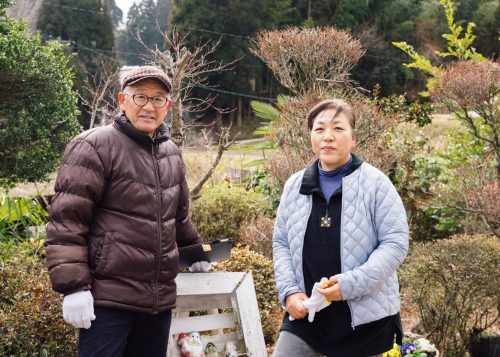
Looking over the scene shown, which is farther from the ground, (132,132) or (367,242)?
(132,132)

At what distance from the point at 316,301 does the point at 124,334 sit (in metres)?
0.78

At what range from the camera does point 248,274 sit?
3143mm

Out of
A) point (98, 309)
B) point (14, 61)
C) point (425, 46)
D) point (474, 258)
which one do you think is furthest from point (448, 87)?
point (425, 46)

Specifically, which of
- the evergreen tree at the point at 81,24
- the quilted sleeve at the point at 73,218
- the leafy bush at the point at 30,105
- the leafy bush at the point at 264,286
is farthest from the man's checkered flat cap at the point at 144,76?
the evergreen tree at the point at 81,24

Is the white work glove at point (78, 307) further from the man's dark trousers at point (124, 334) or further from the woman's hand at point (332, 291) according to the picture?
the woman's hand at point (332, 291)

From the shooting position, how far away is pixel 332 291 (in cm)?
212

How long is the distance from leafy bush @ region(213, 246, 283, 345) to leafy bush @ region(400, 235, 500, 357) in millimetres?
987

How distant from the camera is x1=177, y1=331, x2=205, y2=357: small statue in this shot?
2.82m

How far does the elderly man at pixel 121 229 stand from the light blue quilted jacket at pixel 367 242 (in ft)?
1.83

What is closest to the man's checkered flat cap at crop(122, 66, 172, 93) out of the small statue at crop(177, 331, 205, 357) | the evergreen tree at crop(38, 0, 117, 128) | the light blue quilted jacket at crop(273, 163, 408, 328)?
the light blue quilted jacket at crop(273, 163, 408, 328)

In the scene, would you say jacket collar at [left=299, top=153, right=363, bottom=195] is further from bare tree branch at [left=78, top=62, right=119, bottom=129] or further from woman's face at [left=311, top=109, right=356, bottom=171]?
bare tree branch at [left=78, top=62, right=119, bottom=129]

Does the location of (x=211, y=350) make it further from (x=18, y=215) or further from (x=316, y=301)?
(x=18, y=215)

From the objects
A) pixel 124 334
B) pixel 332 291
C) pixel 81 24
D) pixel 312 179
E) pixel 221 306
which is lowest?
pixel 221 306

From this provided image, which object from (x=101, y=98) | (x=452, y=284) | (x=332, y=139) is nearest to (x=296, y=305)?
(x=332, y=139)
